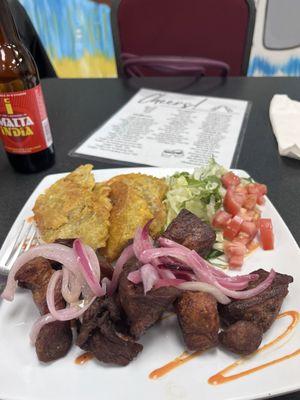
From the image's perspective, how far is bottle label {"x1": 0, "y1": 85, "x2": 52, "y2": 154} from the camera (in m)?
1.43

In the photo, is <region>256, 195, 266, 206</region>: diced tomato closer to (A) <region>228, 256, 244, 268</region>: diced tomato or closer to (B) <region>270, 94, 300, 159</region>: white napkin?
(A) <region>228, 256, 244, 268</region>: diced tomato

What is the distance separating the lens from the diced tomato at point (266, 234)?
3.96 ft

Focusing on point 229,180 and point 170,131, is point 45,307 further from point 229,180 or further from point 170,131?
point 170,131

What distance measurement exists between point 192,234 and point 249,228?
22 centimetres

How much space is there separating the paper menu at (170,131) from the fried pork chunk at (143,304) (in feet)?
3.09

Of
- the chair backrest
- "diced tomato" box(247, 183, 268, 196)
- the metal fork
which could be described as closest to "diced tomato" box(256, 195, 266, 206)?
"diced tomato" box(247, 183, 268, 196)

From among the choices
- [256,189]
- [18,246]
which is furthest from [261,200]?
[18,246]

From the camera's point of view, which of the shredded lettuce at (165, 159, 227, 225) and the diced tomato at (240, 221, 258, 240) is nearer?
the diced tomato at (240, 221, 258, 240)

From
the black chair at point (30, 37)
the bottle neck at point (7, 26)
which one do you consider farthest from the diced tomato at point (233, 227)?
the black chair at point (30, 37)

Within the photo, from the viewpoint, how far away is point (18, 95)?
4.66ft

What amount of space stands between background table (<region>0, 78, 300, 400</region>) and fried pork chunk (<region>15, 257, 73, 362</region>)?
444 millimetres

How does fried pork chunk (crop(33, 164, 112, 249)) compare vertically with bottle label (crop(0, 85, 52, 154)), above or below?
below

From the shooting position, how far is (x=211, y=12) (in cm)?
267

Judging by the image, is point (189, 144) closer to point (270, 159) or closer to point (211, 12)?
point (270, 159)
